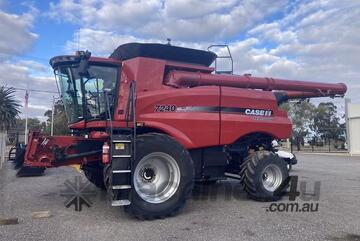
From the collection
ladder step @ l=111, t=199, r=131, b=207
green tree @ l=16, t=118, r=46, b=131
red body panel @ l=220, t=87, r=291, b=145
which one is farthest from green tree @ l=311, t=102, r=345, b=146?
ladder step @ l=111, t=199, r=131, b=207

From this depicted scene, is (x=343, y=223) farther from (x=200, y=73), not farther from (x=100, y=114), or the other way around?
(x=100, y=114)

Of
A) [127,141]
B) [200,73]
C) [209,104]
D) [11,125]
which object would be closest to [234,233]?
[127,141]

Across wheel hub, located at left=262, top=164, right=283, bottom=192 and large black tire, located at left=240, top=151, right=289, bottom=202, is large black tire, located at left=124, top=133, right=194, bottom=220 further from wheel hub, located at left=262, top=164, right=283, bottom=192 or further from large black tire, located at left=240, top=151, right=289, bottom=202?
wheel hub, located at left=262, top=164, right=283, bottom=192

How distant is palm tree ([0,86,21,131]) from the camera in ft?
129

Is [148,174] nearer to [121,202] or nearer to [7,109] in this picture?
[121,202]

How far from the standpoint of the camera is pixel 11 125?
1610 inches

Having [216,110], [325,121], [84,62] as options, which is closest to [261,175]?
[216,110]

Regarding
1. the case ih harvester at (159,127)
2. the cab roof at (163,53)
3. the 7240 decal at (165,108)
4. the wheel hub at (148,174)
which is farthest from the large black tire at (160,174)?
the cab roof at (163,53)

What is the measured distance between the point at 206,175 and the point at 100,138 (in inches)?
95.9

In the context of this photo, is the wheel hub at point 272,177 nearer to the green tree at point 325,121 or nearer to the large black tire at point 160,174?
the large black tire at point 160,174

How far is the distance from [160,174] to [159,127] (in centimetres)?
95

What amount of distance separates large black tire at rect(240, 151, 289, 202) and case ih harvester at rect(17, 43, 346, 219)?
2 cm

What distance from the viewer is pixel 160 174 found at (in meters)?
7.33

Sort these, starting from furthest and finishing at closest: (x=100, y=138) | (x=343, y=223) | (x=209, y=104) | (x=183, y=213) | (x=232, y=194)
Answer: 1. (x=232, y=194)
2. (x=209, y=104)
3. (x=100, y=138)
4. (x=183, y=213)
5. (x=343, y=223)
